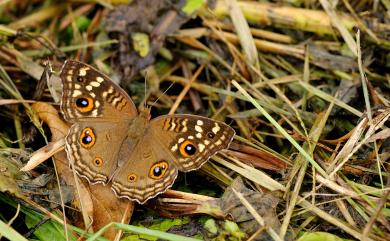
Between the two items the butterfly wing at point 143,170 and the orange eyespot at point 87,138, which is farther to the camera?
the orange eyespot at point 87,138

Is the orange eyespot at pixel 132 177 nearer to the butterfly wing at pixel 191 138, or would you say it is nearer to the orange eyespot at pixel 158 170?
the orange eyespot at pixel 158 170

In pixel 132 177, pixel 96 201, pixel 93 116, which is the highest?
pixel 93 116

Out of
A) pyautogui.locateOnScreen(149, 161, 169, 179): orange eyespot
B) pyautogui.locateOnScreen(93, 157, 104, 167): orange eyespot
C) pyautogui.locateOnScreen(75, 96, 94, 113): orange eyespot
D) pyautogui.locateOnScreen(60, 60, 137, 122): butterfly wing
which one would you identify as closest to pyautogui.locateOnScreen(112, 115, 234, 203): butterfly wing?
pyautogui.locateOnScreen(149, 161, 169, 179): orange eyespot

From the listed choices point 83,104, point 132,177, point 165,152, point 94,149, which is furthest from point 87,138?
point 165,152

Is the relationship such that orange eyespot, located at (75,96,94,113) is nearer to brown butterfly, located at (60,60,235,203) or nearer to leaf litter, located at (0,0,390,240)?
brown butterfly, located at (60,60,235,203)

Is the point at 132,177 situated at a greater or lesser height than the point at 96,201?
greater

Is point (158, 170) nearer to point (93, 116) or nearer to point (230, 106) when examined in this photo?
point (93, 116)

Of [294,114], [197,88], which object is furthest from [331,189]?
[197,88]

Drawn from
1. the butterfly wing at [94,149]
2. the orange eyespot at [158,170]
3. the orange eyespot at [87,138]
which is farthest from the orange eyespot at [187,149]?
the orange eyespot at [87,138]
